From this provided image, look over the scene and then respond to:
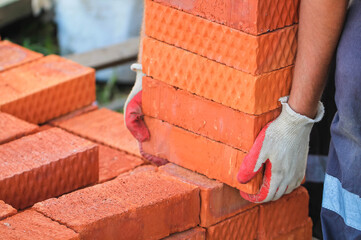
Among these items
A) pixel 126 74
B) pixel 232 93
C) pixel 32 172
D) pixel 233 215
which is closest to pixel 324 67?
pixel 232 93

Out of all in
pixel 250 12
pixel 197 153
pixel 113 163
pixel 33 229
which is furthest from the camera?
pixel 113 163

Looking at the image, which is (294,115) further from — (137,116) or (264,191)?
(137,116)

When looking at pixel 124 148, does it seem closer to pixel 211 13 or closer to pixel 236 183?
pixel 236 183

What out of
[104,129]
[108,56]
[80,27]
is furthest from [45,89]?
[80,27]

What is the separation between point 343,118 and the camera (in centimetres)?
277

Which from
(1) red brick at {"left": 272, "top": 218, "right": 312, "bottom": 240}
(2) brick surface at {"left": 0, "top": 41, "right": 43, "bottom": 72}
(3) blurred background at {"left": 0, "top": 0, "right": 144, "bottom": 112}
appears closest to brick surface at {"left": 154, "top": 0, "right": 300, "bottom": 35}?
(1) red brick at {"left": 272, "top": 218, "right": 312, "bottom": 240}

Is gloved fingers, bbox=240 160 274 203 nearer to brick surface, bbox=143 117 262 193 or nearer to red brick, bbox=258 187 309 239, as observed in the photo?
brick surface, bbox=143 117 262 193

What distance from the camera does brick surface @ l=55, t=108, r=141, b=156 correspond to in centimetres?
394

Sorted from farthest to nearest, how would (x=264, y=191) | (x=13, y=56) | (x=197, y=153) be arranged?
1. (x=13, y=56)
2. (x=197, y=153)
3. (x=264, y=191)

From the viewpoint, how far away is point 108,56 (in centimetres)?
609

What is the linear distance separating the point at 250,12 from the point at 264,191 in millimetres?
832

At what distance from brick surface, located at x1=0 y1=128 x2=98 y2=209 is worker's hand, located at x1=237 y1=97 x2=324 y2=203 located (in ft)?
2.66

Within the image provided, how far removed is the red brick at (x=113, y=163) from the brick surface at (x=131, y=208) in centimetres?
50

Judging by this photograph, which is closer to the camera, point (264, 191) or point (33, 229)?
point (33, 229)
